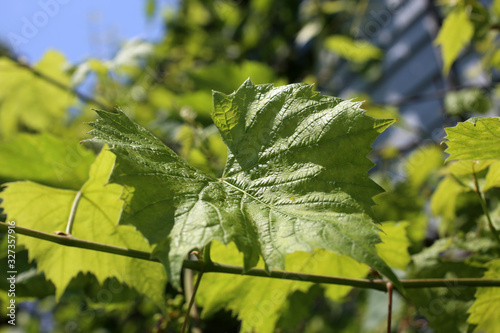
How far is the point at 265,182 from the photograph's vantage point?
0.65 meters

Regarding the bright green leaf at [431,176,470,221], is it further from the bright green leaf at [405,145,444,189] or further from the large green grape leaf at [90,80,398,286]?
the bright green leaf at [405,145,444,189]

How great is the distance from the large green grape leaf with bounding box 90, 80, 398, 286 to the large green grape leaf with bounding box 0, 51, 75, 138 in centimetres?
167

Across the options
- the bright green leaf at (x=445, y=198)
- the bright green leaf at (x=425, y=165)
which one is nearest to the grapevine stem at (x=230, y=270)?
the bright green leaf at (x=445, y=198)

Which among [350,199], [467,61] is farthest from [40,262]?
[467,61]

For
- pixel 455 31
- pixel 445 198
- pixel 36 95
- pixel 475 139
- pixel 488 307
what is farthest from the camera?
pixel 36 95

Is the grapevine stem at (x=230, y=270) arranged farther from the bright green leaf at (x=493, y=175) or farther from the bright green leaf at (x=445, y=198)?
the bright green leaf at (x=445, y=198)

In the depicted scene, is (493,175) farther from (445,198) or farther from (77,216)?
(77,216)

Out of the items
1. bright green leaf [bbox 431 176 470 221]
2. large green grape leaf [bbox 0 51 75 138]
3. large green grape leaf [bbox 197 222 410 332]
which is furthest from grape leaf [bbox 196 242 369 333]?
large green grape leaf [bbox 0 51 75 138]

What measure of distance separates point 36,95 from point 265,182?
1963 millimetres

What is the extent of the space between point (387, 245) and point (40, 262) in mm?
733

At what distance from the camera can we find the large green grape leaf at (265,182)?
524mm

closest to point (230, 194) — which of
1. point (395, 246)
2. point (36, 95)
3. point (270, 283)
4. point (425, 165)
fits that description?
point (270, 283)

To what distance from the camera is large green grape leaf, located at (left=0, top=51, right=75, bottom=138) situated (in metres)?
2.10

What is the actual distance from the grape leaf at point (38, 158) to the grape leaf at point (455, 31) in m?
1.22
